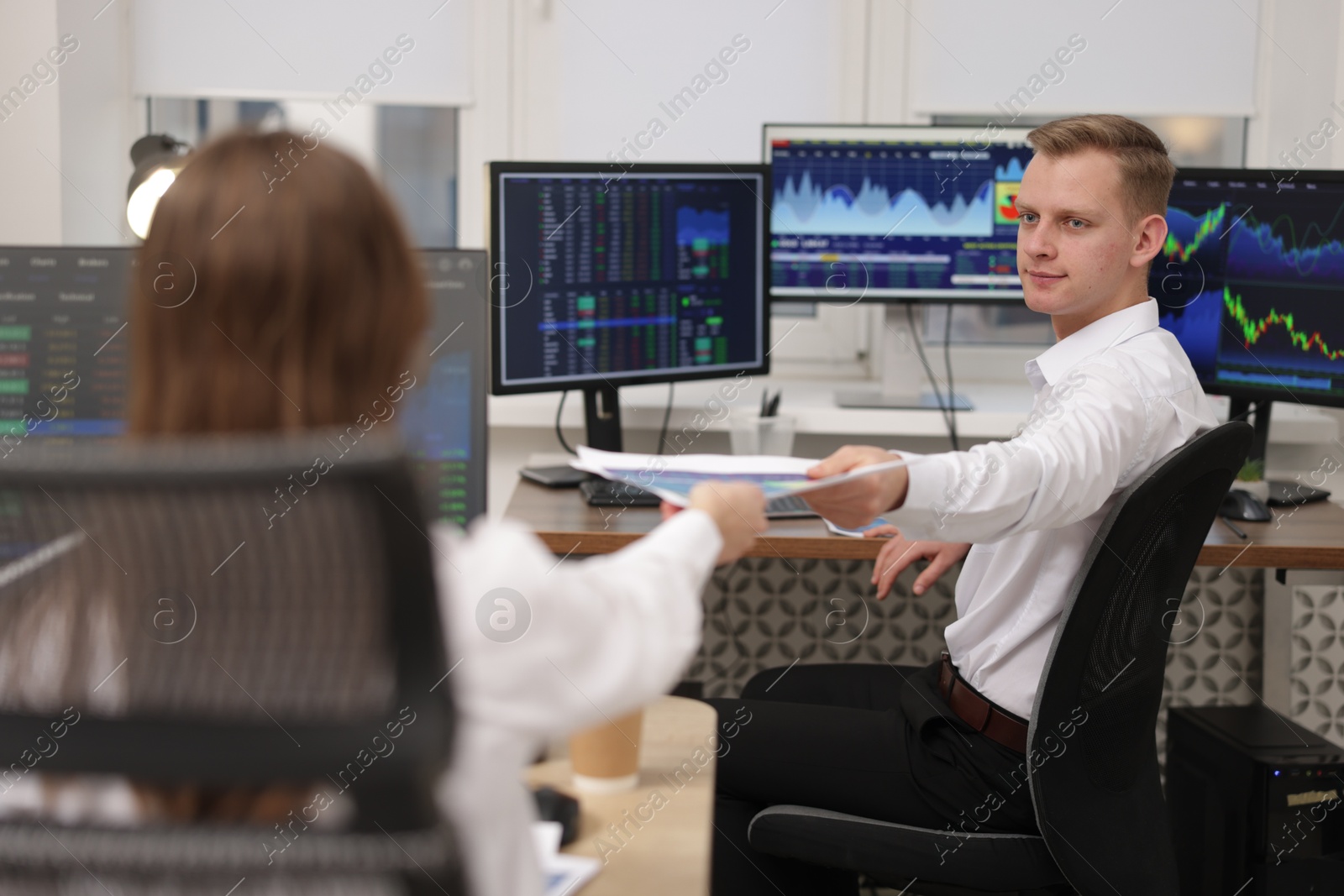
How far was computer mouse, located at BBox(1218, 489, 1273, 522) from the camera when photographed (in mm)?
1922

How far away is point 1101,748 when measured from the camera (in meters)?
1.27

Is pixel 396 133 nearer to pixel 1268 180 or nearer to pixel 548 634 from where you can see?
pixel 1268 180

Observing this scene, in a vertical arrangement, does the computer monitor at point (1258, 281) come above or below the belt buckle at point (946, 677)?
above

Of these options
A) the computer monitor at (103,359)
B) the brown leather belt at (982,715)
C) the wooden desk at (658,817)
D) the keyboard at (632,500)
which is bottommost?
the brown leather belt at (982,715)

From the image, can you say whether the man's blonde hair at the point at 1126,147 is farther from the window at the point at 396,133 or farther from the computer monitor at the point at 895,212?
the window at the point at 396,133

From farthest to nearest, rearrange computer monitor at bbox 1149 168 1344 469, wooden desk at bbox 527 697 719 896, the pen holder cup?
the pen holder cup, computer monitor at bbox 1149 168 1344 469, wooden desk at bbox 527 697 719 896

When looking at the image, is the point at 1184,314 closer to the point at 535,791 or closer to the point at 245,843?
the point at 535,791

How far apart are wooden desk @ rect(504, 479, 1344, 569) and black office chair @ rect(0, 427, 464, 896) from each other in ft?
4.02

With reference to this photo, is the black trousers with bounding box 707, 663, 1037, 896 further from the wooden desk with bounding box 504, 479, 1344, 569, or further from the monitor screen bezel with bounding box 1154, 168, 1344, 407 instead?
the monitor screen bezel with bounding box 1154, 168, 1344, 407

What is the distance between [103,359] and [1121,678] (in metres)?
1.11

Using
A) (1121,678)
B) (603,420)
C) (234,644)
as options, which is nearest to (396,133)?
(603,420)

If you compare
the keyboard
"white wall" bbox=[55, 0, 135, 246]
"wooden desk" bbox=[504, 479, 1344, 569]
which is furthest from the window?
"wooden desk" bbox=[504, 479, 1344, 569]

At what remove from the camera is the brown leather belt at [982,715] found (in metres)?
1.35

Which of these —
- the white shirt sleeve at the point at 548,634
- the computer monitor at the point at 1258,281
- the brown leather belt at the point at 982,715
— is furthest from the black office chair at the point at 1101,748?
the computer monitor at the point at 1258,281
